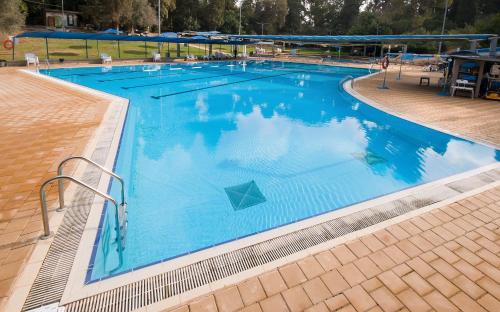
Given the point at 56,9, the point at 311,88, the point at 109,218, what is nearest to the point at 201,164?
the point at 109,218

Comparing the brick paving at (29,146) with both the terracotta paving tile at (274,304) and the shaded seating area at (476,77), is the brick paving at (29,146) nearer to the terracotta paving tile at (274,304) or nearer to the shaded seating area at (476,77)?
the terracotta paving tile at (274,304)

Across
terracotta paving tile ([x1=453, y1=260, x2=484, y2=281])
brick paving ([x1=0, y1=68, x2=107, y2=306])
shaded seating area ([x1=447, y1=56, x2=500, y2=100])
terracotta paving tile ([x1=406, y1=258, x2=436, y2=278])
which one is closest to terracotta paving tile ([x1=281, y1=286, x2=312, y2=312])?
terracotta paving tile ([x1=406, y1=258, x2=436, y2=278])

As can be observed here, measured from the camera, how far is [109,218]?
11.6ft

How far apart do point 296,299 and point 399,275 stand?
36.5 inches

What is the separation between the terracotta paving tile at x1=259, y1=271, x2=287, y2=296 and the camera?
2.37 meters

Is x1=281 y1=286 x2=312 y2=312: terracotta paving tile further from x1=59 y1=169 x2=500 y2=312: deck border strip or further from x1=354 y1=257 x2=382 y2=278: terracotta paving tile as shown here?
x1=354 y1=257 x2=382 y2=278: terracotta paving tile

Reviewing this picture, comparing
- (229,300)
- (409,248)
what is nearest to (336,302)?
(229,300)

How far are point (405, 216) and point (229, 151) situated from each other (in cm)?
385

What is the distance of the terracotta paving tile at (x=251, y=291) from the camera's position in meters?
2.28

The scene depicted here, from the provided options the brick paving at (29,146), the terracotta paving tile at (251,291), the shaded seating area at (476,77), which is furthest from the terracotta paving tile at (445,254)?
the shaded seating area at (476,77)

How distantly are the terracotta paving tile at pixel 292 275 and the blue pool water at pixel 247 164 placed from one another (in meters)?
1.16

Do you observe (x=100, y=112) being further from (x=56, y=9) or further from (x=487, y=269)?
(x=56, y=9)

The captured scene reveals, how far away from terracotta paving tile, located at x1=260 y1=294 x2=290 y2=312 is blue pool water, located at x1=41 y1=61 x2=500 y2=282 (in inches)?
49.9

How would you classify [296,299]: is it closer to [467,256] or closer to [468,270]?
[468,270]
